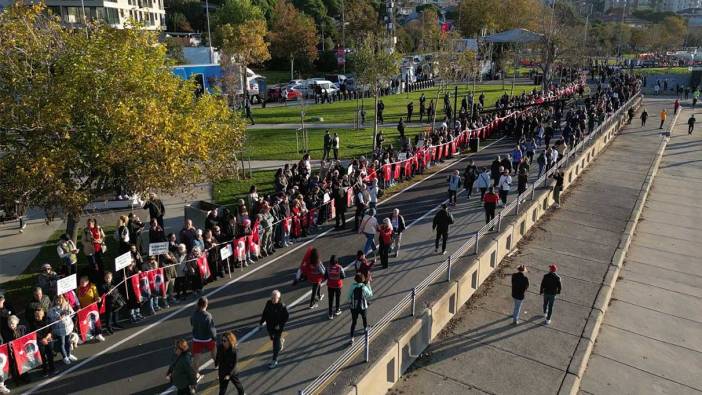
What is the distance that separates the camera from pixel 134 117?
491 inches

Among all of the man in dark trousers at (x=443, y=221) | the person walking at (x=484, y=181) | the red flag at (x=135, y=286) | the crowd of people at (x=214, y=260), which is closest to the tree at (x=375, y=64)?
the crowd of people at (x=214, y=260)

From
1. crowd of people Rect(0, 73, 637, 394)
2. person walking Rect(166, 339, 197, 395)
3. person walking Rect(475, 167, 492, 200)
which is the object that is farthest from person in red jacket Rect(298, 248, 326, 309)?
person walking Rect(475, 167, 492, 200)

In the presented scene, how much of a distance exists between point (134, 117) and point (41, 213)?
30.9 feet

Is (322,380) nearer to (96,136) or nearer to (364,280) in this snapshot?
(364,280)

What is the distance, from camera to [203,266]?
13.1m

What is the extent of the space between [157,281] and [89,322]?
174 centimetres

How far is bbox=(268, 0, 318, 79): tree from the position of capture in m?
63.9

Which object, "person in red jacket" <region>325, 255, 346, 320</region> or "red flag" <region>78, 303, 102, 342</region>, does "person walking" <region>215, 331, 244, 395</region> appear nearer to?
"person in red jacket" <region>325, 255, 346, 320</region>

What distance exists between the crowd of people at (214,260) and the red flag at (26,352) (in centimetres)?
5

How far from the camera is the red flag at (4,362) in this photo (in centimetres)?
923

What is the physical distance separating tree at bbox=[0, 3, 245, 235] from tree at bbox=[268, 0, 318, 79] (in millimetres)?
52015

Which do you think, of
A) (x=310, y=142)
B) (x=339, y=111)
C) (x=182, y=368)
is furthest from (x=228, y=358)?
(x=339, y=111)

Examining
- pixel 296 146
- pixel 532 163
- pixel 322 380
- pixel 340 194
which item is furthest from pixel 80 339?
pixel 532 163

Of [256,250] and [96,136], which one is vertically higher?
[96,136]
